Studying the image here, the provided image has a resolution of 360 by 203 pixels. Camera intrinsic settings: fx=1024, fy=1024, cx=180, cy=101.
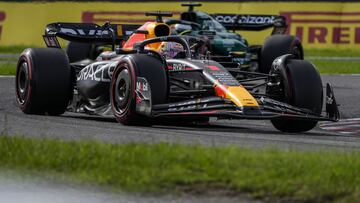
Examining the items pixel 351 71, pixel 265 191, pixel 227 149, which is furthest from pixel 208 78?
pixel 351 71

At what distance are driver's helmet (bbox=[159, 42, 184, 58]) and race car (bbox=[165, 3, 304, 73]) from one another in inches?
254

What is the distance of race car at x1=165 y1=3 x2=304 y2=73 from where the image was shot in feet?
60.1

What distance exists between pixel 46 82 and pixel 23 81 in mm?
636

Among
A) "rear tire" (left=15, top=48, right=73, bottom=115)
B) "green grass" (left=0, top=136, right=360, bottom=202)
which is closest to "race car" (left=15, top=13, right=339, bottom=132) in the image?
"rear tire" (left=15, top=48, right=73, bottom=115)

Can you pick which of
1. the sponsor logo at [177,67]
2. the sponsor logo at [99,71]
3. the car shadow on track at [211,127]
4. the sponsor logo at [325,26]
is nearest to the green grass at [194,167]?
the car shadow on track at [211,127]

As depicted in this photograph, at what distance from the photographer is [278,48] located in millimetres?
17906

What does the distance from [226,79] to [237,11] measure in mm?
17100

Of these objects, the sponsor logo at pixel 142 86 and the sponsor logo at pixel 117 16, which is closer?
the sponsor logo at pixel 142 86

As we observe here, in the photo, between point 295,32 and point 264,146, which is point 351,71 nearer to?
point 295,32

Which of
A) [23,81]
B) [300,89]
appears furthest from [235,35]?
[300,89]

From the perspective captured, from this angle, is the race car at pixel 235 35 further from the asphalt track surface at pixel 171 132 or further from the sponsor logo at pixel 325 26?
the sponsor logo at pixel 325 26

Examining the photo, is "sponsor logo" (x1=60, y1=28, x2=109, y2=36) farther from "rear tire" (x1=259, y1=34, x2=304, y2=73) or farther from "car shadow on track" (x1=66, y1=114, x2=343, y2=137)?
"rear tire" (x1=259, y1=34, x2=304, y2=73)

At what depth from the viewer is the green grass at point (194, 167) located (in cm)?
597

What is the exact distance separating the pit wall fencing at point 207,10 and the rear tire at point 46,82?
49.5 ft
